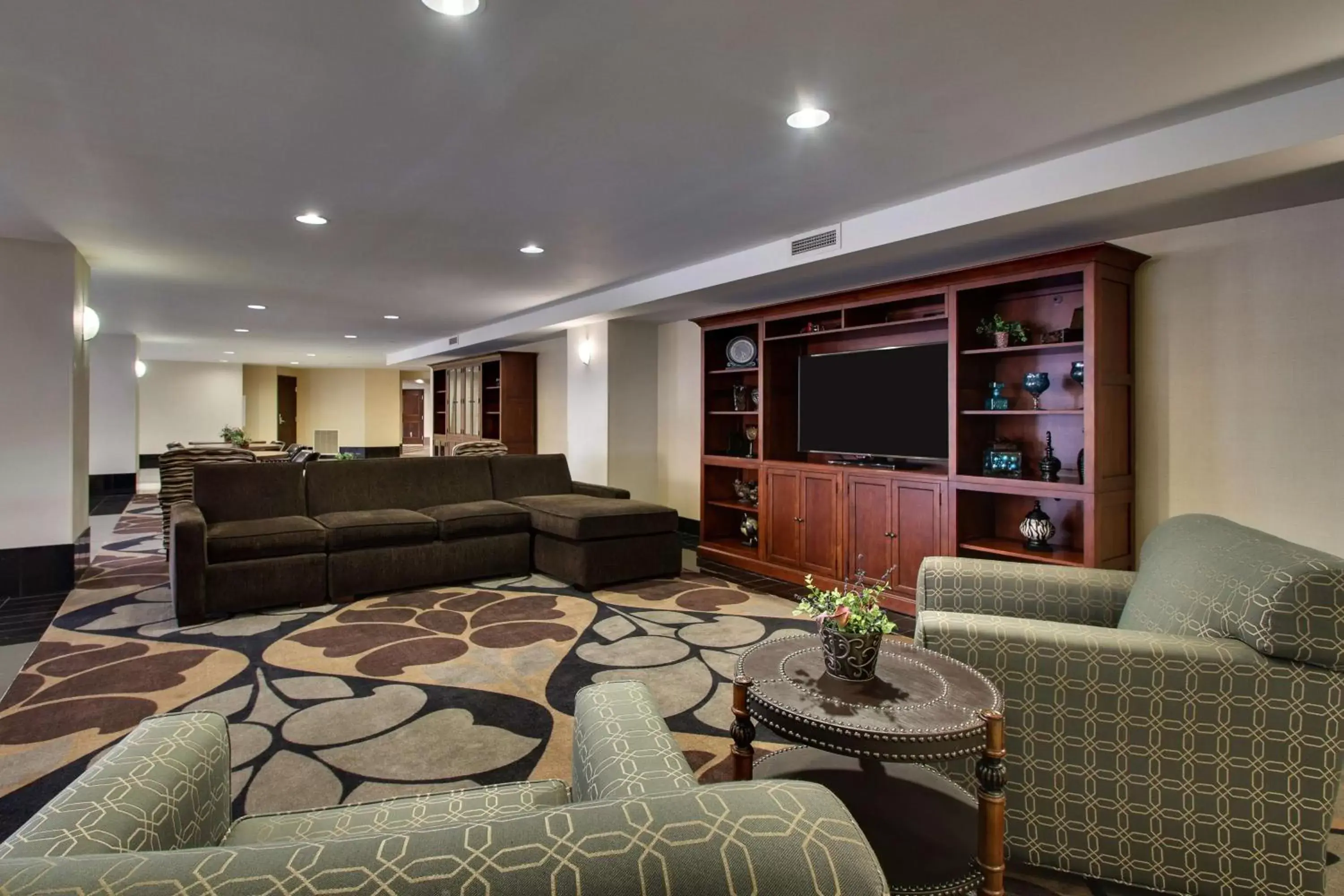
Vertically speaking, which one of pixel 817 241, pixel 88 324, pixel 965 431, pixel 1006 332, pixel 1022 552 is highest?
pixel 817 241

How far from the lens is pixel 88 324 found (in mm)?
5129

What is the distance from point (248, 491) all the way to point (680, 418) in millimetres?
3818

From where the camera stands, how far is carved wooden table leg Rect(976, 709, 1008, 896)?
1.55 metres

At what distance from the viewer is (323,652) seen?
3.59m

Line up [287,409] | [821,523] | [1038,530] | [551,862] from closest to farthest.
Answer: [551,862], [1038,530], [821,523], [287,409]

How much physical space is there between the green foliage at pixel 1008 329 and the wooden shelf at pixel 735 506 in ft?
7.09

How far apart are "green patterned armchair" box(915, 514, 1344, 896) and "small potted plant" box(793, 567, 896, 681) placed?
0.24 meters

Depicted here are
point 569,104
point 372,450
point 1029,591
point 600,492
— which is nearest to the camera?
point 1029,591

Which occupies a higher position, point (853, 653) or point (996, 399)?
point (996, 399)

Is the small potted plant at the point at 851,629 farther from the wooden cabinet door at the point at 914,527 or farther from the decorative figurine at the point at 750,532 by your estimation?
the decorative figurine at the point at 750,532

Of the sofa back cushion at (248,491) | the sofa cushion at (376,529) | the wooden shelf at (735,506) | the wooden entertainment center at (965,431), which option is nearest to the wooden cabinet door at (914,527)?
the wooden entertainment center at (965,431)

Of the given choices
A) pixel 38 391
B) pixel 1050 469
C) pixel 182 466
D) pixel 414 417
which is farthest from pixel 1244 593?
pixel 414 417

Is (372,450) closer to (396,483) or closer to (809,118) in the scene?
(396,483)

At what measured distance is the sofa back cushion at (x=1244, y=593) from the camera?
5.30ft
